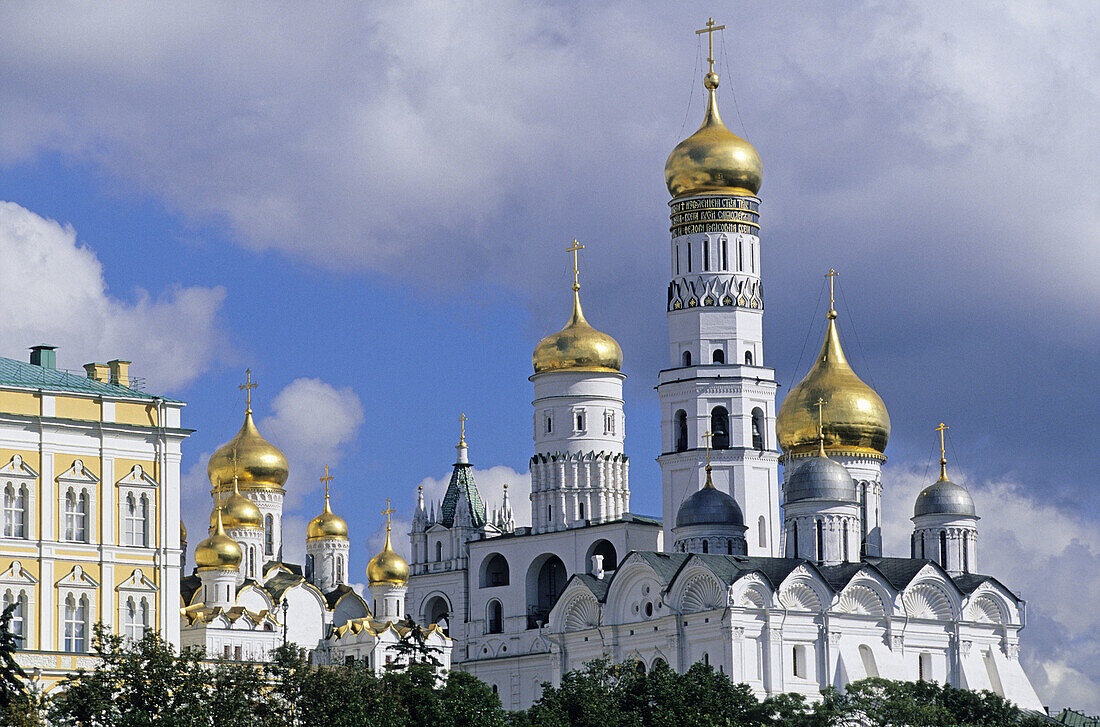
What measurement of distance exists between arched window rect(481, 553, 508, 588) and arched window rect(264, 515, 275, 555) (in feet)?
26.8

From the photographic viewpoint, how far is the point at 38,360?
52.2 metres

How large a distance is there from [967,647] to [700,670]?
14608 millimetres

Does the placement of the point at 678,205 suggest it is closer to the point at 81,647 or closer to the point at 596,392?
the point at 596,392

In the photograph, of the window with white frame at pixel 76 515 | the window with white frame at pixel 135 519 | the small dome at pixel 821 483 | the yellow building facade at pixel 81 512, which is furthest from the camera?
the small dome at pixel 821 483

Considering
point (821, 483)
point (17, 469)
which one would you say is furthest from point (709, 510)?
point (17, 469)

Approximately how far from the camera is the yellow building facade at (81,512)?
1900 inches

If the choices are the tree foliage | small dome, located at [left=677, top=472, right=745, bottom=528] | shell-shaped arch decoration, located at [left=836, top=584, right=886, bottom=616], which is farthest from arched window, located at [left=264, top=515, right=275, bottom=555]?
the tree foliage

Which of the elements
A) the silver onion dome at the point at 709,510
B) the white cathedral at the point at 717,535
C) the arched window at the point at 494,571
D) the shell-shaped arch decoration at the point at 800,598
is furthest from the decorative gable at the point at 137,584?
the arched window at the point at 494,571

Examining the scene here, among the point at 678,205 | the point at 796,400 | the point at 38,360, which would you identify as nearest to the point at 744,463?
the point at 796,400

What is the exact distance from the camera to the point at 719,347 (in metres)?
68.3

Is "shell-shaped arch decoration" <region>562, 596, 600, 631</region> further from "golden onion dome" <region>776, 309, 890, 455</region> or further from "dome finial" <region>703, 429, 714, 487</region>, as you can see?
"golden onion dome" <region>776, 309, 890, 455</region>

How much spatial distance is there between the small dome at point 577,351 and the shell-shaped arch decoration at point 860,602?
1363 centimetres

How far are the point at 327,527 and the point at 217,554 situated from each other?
32.9 feet

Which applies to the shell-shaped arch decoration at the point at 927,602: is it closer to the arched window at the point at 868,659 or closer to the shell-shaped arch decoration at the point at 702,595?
the arched window at the point at 868,659
